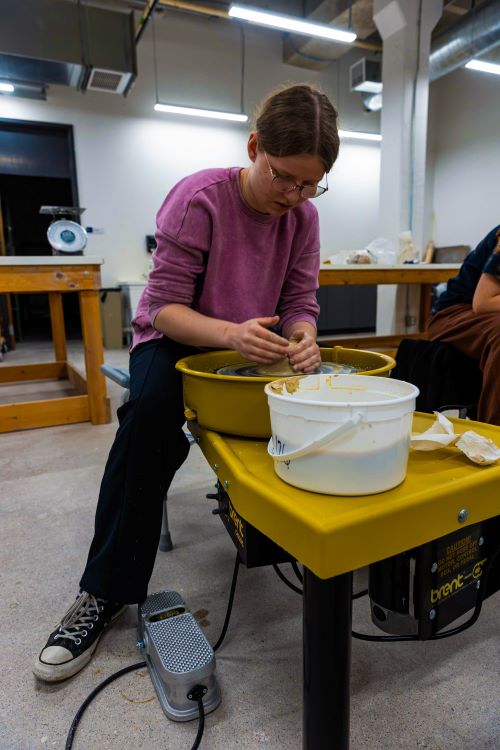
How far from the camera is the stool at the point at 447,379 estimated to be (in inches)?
55.1

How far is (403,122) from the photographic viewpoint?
3.76 metres

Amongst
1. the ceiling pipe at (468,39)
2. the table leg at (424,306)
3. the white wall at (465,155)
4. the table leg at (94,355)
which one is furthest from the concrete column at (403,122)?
the white wall at (465,155)

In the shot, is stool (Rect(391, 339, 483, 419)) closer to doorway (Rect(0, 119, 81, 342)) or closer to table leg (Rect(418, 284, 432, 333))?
table leg (Rect(418, 284, 432, 333))

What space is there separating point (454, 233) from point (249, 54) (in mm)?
3551

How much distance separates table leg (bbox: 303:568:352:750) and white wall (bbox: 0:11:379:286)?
5.46m

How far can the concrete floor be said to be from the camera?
29.3 inches

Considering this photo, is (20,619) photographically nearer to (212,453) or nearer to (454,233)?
(212,453)

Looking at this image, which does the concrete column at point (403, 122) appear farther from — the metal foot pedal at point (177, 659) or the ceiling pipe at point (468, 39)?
the metal foot pedal at point (177, 659)

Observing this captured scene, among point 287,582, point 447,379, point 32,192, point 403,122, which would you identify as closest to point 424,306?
point 403,122

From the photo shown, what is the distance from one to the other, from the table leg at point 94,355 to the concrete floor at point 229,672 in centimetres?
104

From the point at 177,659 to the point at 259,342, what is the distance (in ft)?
1.79

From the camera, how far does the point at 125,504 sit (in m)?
0.87

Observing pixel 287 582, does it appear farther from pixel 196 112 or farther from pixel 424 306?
pixel 196 112

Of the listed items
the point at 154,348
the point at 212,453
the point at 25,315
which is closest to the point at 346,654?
the point at 212,453
